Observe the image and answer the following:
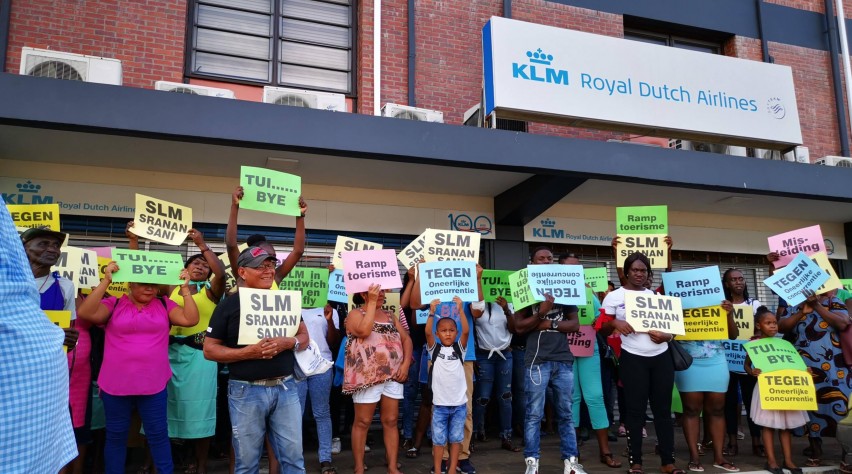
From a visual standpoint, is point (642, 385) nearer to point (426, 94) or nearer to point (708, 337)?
point (708, 337)

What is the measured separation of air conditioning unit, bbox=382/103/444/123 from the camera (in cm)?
778

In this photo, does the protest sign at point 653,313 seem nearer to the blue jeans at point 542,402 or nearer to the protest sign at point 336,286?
the blue jeans at point 542,402

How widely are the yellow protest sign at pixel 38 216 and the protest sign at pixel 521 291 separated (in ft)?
13.3

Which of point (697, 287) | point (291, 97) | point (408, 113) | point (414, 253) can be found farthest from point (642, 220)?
point (291, 97)

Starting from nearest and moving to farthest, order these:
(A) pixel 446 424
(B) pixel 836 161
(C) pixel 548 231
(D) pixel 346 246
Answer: (A) pixel 446 424
(D) pixel 346 246
(C) pixel 548 231
(B) pixel 836 161

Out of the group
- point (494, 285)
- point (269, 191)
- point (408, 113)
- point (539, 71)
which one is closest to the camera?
point (269, 191)

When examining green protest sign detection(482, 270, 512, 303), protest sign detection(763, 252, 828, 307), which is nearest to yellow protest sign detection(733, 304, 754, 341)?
protest sign detection(763, 252, 828, 307)

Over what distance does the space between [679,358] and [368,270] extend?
9.59ft

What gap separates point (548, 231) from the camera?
9.61 metres

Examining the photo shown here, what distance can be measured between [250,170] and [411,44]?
4940 millimetres

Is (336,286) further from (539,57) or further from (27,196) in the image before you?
(539,57)

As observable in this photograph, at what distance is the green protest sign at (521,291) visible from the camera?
5691 millimetres

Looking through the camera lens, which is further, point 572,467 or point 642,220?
point 642,220

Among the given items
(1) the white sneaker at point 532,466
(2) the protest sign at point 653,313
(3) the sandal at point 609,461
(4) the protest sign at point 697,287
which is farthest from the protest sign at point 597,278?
(1) the white sneaker at point 532,466
